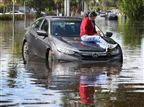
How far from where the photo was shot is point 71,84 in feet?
36.0

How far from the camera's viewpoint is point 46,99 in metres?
9.05

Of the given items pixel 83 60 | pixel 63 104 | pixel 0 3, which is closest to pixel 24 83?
pixel 63 104

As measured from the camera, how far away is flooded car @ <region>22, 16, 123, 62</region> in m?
14.4

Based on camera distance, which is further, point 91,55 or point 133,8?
point 133,8

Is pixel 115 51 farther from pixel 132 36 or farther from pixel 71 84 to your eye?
pixel 132 36

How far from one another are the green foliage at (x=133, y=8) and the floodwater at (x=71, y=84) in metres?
53.6

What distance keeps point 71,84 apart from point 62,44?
3.78 m

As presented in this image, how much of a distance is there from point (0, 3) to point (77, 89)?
80.9m

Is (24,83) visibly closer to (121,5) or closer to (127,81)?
(127,81)

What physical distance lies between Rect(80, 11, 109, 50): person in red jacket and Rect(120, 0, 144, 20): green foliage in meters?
54.0

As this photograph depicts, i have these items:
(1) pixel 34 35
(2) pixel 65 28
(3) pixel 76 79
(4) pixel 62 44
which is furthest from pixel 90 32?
(3) pixel 76 79

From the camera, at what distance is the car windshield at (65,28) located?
15.8 meters

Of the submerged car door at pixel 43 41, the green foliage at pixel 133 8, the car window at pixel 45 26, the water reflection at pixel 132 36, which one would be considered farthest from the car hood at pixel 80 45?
the green foliage at pixel 133 8

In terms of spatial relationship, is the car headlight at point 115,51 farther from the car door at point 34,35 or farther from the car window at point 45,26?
the car door at point 34,35
